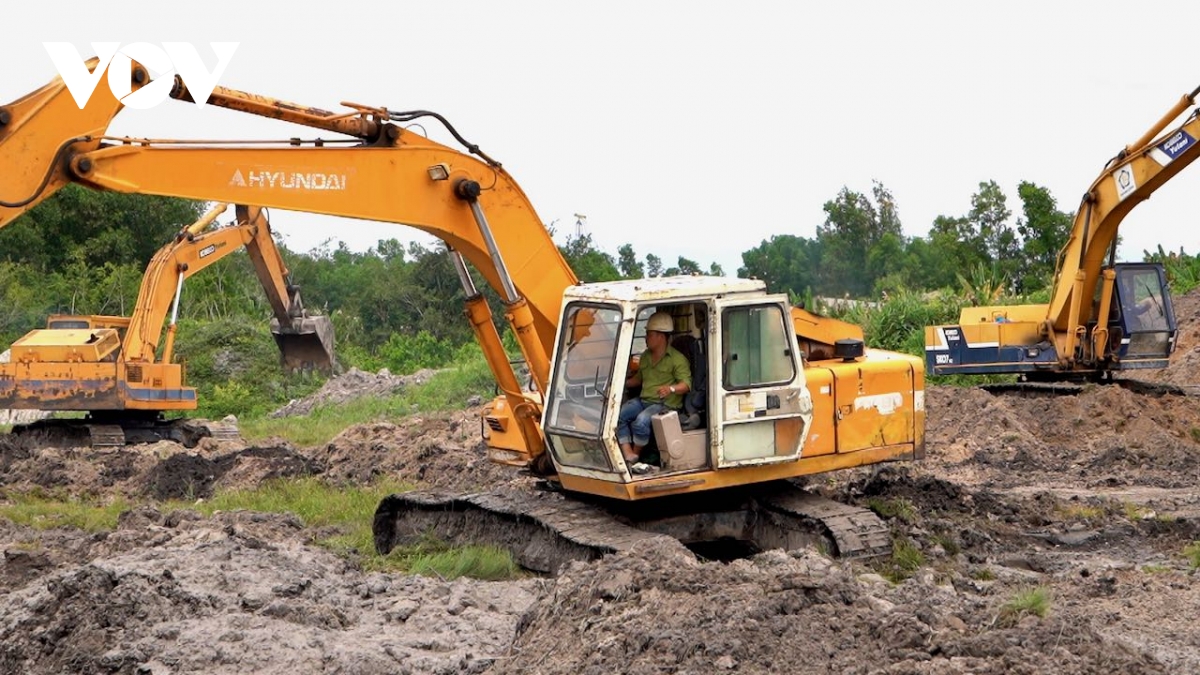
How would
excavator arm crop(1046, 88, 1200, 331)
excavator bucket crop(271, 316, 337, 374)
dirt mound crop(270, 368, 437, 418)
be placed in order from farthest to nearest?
→ dirt mound crop(270, 368, 437, 418) < excavator bucket crop(271, 316, 337, 374) < excavator arm crop(1046, 88, 1200, 331)

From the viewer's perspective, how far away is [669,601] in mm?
7176

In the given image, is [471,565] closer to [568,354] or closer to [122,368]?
[568,354]

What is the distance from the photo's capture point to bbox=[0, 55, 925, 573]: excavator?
9930mm

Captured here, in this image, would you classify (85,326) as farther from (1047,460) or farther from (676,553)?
(676,553)

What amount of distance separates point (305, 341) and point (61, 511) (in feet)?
31.4

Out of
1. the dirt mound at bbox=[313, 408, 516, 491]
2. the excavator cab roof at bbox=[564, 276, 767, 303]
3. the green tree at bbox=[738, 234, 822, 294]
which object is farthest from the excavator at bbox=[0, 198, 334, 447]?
the green tree at bbox=[738, 234, 822, 294]

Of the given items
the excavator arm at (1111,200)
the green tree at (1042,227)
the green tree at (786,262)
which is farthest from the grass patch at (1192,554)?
the green tree at (786,262)

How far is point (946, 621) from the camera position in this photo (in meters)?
6.93

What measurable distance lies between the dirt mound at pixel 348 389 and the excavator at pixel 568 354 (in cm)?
1509

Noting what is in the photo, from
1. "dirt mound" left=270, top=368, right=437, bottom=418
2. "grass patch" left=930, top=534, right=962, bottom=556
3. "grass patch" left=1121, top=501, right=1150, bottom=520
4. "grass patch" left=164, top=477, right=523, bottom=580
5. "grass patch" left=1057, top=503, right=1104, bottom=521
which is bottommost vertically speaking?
"grass patch" left=1121, top=501, right=1150, bottom=520

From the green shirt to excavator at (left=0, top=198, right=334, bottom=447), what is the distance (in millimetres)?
9479

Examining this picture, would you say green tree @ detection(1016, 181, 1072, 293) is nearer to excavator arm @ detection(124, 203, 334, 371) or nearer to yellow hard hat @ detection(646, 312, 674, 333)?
excavator arm @ detection(124, 203, 334, 371)

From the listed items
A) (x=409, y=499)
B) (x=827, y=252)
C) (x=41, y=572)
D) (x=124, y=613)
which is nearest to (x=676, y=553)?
(x=124, y=613)

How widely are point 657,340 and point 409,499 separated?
2.56 metres
